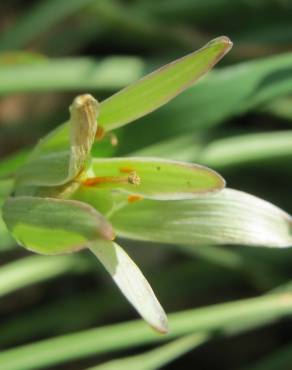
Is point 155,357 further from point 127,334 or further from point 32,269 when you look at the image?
point 32,269

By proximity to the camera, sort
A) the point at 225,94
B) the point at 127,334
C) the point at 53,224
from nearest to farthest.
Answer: the point at 53,224
the point at 127,334
the point at 225,94

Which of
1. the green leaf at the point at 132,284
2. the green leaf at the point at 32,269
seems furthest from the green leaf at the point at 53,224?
the green leaf at the point at 32,269

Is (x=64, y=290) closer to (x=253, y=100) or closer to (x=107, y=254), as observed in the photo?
(x=253, y=100)

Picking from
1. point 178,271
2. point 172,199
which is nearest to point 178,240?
point 172,199

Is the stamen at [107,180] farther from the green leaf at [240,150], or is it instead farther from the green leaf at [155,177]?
the green leaf at [240,150]

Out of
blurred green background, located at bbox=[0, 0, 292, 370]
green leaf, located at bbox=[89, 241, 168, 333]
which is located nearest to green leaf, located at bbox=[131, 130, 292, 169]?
blurred green background, located at bbox=[0, 0, 292, 370]

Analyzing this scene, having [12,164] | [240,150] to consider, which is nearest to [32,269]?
[12,164]

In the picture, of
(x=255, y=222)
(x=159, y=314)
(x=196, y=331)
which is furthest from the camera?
(x=196, y=331)
